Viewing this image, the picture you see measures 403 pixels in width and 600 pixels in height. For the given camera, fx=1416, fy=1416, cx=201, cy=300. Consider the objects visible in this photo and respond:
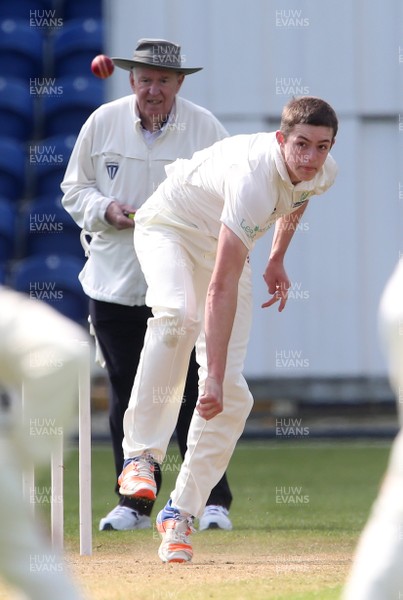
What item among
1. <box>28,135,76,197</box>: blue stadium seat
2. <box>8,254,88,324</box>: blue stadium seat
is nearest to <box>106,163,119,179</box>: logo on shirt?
<box>8,254,88,324</box>: blue stadium seat

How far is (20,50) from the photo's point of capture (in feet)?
32.8

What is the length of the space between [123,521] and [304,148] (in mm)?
1635

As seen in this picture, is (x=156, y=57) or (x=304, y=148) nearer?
(x=304, y=148)

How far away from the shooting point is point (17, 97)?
9.81 meters

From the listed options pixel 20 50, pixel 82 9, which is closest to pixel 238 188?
pixel 20 50

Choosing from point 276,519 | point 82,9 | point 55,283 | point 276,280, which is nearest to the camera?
point 276,280

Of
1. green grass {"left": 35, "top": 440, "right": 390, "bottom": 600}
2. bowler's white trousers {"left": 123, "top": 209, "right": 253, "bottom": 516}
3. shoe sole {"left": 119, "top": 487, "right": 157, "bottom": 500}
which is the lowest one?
green grass {"left": 35, "top": 440, "right": 390, "bottom": 600}

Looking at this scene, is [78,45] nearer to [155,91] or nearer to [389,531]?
[155,91]

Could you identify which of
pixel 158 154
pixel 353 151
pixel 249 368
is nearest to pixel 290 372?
pixel 249 368

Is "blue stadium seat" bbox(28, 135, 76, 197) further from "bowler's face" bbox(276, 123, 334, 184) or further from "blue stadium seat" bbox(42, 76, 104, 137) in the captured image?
"bowler's face" bbox(276, 123, 334, 184)

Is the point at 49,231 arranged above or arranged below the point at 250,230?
below

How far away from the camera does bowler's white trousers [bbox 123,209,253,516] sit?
14.1 feet

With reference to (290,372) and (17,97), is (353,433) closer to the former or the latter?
(290,372)

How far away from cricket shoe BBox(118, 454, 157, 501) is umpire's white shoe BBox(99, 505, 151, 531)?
761 millimetres
